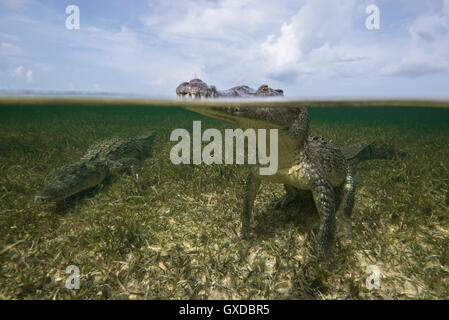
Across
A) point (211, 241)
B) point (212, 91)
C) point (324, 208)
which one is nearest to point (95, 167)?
point (211, 241)

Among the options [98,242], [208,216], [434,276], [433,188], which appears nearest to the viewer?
[434,276]

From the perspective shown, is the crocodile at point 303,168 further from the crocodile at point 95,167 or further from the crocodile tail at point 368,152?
the crocodile at point 95,167

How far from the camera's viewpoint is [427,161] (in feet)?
15.2

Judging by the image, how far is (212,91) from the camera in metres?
2.09

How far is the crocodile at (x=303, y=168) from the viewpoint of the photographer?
6.56 ft

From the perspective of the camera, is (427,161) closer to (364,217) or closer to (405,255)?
(364,217)

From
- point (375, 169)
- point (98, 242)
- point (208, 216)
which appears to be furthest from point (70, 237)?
point (375, 169)

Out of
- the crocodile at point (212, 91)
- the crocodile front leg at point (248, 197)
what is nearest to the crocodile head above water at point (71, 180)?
the crocodile at point (212, 91)

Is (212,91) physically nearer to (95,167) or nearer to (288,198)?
(288,198)

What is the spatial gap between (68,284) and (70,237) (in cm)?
75

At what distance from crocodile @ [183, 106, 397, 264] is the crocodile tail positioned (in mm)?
744

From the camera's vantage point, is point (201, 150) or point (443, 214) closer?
point (443, 214)

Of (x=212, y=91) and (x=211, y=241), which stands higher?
(x=212, y=91)

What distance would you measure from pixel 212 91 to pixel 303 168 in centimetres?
113
